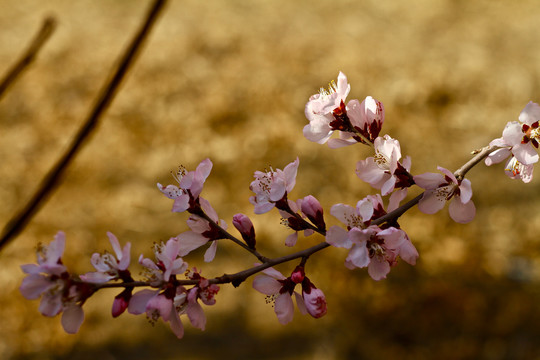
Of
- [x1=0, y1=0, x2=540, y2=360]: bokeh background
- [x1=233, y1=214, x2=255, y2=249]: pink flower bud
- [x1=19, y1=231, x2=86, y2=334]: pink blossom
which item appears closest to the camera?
[x1=19, y1=231, x2=86, y2=334]: pink blossom

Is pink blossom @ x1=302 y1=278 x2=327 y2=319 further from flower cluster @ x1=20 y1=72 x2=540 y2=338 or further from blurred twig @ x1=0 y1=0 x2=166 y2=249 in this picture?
blurred twig @ x1=0 y1=0 x2=166 y2=249

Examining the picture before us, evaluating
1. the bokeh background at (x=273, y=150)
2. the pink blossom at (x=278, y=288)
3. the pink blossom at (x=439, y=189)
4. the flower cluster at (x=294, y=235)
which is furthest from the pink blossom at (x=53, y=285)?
the bokeh background at (x=273, y=150)

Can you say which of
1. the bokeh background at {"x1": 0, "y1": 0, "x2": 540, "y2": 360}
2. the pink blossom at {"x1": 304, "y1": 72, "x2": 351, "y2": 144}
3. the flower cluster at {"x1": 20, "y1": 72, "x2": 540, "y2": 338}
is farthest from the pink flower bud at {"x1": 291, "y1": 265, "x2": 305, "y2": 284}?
the bokeh background at {"x1": 0, "y1": 0, "x2": 540, "y2": 360}

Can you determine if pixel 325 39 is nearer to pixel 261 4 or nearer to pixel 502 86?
pixel 261 4

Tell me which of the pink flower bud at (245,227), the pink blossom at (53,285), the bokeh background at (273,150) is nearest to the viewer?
the pink blossom at (53,285)


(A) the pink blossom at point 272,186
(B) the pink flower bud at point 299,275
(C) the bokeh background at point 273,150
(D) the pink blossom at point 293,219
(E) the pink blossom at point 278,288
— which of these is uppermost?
(A) the pink blossom at point 272,186

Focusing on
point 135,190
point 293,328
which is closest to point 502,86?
point 293,328

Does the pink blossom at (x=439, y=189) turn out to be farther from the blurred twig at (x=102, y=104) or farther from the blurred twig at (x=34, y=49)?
the blurred twig at (x=34, y=49)

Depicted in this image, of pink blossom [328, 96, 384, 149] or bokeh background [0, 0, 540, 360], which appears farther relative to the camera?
bokeh background [0, 0, 540, 360]
